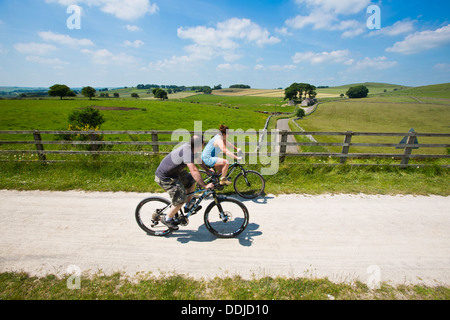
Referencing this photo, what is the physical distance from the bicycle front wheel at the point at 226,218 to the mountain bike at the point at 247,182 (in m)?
1.60

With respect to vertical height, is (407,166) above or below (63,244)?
above

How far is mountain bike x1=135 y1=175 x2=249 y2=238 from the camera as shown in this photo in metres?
4.33

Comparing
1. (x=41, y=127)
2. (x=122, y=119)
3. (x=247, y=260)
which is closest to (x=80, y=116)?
(x=247, y=260)

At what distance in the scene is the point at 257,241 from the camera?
432 cm

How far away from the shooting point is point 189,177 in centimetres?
449

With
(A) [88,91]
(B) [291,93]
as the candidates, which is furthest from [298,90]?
(A) [88,91]

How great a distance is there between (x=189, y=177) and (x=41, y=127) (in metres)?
50.6

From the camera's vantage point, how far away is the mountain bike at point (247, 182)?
20.7ft

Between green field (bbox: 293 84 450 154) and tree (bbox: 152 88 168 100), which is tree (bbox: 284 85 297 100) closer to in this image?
green field (bbox: 293 84 450 154)

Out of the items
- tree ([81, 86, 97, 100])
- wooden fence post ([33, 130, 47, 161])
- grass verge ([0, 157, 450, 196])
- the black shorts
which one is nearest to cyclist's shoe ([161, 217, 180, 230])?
the black shorts

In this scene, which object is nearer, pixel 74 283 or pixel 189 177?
pixel 74 283

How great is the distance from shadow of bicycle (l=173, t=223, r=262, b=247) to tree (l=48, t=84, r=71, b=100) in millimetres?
122211
